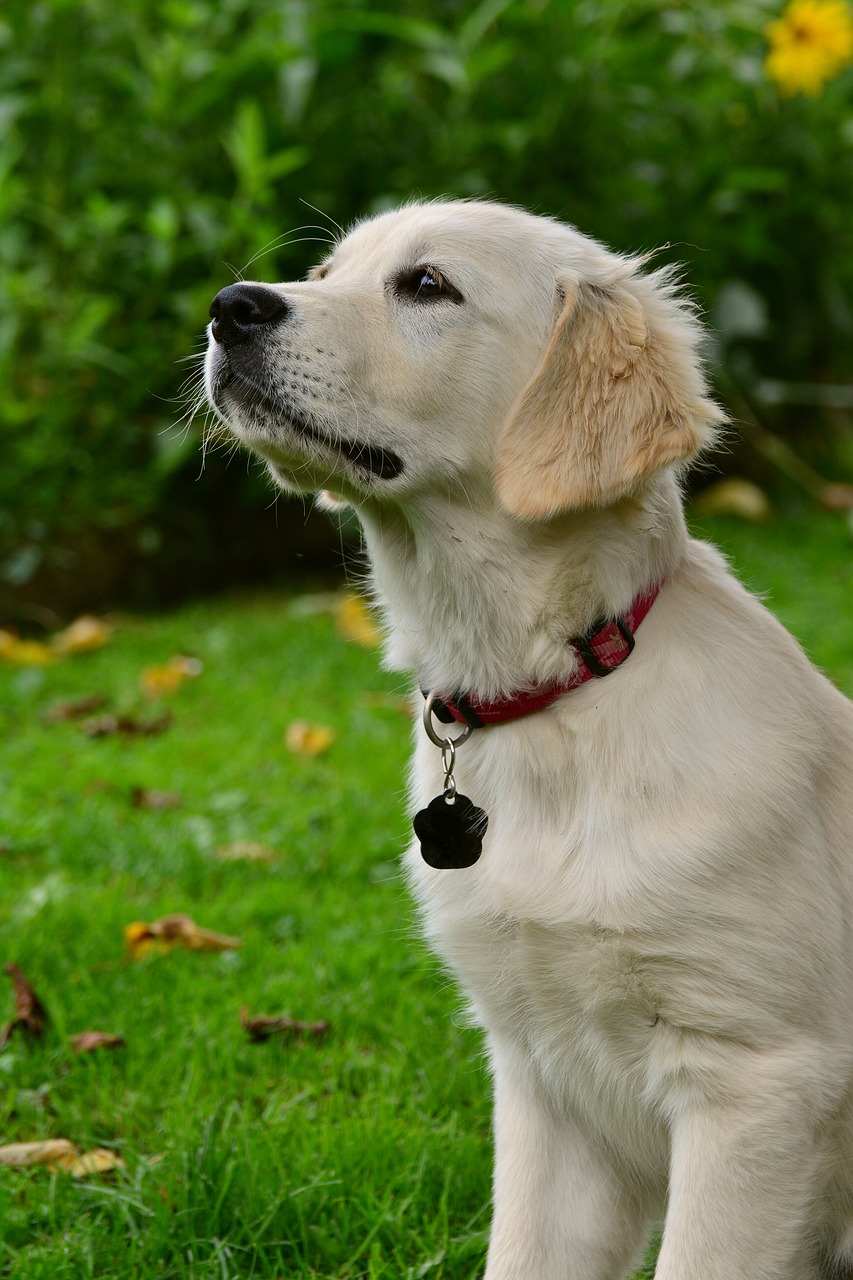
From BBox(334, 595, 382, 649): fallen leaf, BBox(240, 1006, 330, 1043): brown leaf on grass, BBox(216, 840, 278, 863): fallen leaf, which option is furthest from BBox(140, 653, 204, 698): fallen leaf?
BBox(240, 1006, 330, 1043): brown leaf on grass

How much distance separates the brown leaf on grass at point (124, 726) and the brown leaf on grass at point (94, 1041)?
7.07ft

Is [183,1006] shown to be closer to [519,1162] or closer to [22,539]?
[519,1162]

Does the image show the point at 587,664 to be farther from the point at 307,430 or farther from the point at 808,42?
the point at 808,42

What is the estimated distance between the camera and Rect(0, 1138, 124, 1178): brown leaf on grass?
2.49 metres

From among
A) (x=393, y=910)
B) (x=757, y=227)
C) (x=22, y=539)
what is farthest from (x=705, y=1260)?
(x=757, y=227)

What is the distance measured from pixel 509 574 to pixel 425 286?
490 mm

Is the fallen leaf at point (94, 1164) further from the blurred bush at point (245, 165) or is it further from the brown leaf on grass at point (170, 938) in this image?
the blurred bush at point (245, 165)

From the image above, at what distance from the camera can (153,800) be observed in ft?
14.0

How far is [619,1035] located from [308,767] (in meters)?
2.61

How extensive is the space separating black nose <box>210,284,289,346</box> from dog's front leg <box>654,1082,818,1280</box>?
4.35 feet

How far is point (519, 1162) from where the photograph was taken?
229cm

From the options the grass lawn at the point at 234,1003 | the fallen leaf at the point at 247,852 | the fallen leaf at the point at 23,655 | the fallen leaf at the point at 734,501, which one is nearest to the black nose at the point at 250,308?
the grass lawn at the point at 234,1003

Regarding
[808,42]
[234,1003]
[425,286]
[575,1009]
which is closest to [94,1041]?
[234,1003]

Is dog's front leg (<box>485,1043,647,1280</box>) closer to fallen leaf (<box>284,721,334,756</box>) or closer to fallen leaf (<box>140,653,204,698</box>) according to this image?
fallen leaf (<box>284,721,334,756</box>)
